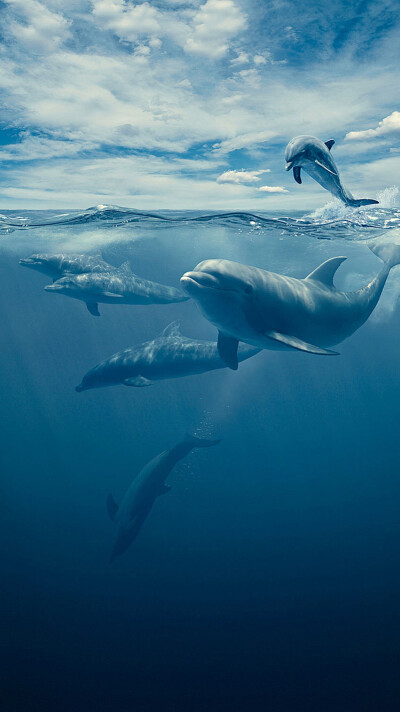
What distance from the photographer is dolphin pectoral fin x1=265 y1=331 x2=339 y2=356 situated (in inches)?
206

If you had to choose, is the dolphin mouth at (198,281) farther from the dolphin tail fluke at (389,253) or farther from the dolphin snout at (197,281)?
the dolphin tail fluke at (389,253)

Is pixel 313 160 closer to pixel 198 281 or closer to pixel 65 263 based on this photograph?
pixel 198 281

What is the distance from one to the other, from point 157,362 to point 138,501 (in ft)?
12.8

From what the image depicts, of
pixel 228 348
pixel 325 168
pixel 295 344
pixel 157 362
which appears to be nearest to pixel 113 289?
pixel 157 362

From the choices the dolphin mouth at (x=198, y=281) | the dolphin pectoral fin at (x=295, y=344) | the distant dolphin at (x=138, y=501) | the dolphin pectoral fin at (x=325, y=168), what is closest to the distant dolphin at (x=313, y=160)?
the dolphin pectoral fin at (x=325, y=168)

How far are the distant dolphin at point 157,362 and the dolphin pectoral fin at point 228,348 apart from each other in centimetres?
433

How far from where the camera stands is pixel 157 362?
11.6 meters

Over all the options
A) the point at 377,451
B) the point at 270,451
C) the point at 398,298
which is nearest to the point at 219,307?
the point at 377,451

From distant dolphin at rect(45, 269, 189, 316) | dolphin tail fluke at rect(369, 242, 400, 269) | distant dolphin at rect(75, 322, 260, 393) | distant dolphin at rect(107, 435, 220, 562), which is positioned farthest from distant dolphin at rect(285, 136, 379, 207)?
distant dolphin at rect(107, 435, 220, 562)

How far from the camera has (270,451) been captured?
31031mm

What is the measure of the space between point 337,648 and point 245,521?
20.3 feet

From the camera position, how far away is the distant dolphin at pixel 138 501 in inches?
419

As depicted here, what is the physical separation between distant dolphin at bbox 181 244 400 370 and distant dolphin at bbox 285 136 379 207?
135 cm

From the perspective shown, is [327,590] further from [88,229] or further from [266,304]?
[88,229]
